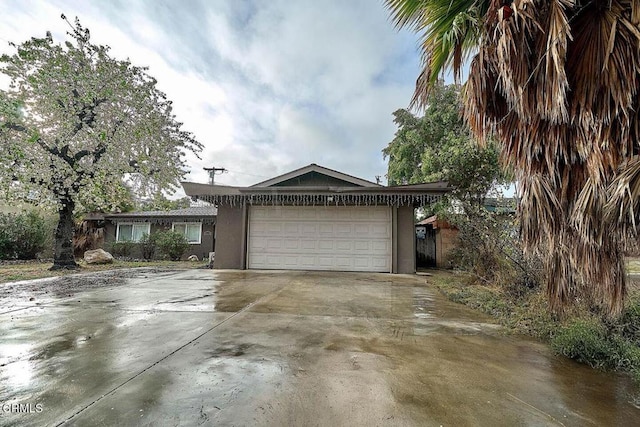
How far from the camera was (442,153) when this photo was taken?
10.8 meters

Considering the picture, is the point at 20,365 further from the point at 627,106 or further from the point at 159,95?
the point at 159,95

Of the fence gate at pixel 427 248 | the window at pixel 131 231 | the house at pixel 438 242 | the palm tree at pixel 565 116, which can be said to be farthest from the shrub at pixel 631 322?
the window at pixel 131 231

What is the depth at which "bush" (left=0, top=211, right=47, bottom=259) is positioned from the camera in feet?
42.8

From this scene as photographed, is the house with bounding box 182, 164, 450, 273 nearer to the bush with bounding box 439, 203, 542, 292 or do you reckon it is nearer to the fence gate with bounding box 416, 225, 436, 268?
the bush with bounding box 439, 203, 542, 292

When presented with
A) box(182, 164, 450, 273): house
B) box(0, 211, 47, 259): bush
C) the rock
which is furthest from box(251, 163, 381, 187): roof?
box(0, 211, 47, 259): bush

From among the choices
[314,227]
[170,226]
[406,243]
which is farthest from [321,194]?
[170,226]

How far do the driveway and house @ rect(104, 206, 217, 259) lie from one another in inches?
459

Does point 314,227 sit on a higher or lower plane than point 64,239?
higher

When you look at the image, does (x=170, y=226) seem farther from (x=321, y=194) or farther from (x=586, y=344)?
(x=586, y=344)

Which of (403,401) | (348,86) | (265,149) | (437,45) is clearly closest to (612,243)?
(403,401)

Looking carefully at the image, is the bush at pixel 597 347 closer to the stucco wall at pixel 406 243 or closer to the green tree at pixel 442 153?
the green tree at pixel 442 153

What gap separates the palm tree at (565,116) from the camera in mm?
2102

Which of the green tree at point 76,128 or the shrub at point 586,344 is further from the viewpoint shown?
the green tree at point 76,128

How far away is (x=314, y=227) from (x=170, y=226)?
994 cm
